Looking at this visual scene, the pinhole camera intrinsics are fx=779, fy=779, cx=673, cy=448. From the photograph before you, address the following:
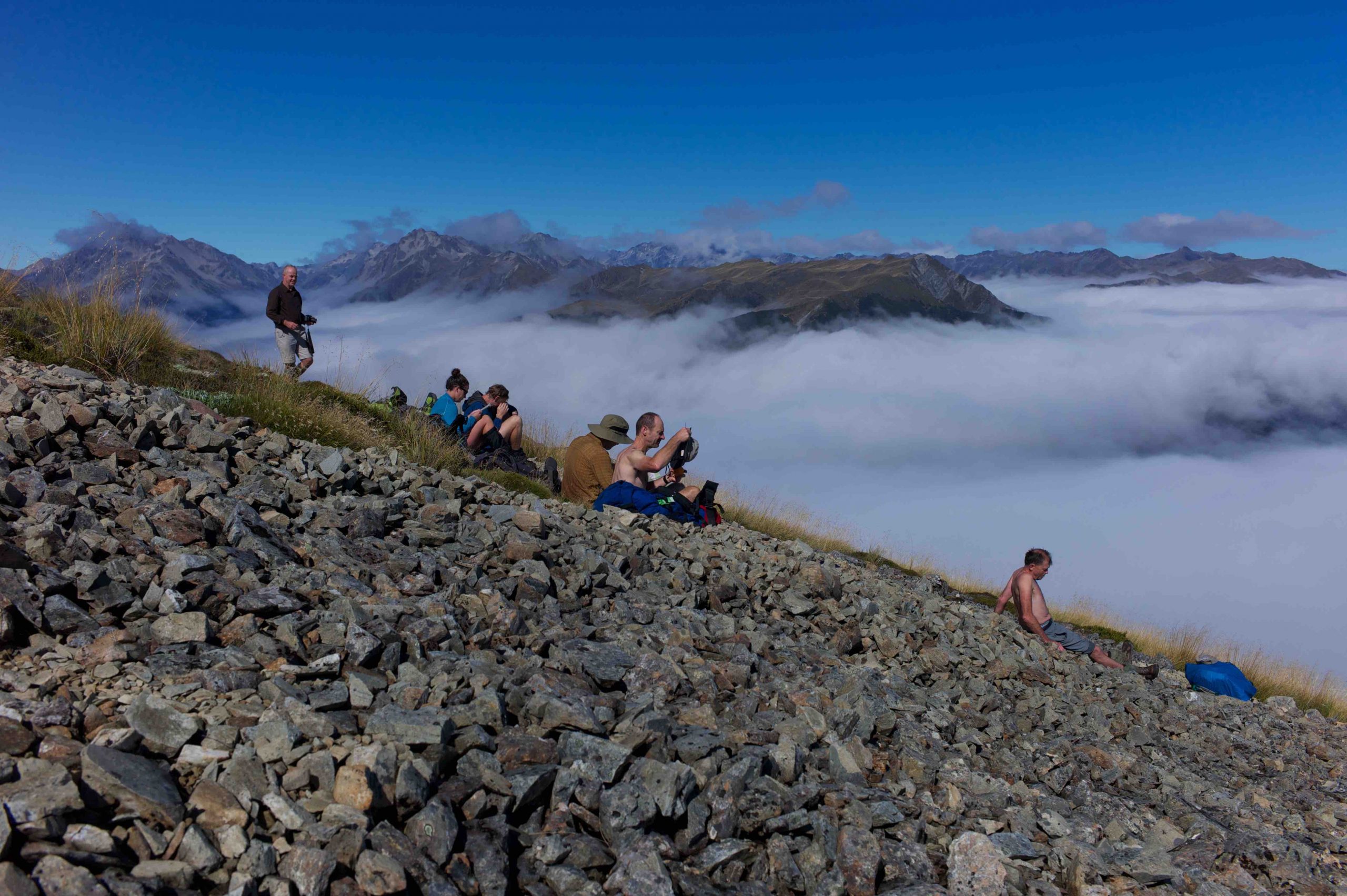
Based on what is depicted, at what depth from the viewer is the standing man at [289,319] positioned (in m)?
14.0

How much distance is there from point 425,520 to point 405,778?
12.8 feet

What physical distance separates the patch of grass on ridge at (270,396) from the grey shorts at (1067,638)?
4216 mm

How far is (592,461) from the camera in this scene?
429 inches

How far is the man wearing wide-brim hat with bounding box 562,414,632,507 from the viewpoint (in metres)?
10.8

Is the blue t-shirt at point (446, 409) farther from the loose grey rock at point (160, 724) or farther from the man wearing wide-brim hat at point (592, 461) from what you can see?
the loose grey rock at point (160, 724)

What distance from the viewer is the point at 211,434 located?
7012 mm

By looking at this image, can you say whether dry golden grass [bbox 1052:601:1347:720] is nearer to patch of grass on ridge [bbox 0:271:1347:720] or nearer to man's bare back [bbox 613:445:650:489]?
patch of grass on ridge [bbox 0:271:1347:720]

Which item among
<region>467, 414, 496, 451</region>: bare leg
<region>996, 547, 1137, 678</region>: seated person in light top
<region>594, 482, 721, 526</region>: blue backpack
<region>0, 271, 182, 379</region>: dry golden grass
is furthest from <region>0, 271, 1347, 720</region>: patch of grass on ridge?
<region>996, 547, 1137, 678</region>: seated person in light top

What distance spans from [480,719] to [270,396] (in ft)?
27.4

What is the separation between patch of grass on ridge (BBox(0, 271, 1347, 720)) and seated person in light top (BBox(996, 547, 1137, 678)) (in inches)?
162

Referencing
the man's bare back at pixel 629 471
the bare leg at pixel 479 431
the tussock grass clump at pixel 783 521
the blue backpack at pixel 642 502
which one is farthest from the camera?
the tussock grass clump at pixel 783 521

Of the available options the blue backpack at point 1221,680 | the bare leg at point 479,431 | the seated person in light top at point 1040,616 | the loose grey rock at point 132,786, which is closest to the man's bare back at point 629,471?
the bare leg at point 479,431

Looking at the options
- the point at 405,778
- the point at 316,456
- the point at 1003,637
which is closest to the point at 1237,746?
the point at 1003,637

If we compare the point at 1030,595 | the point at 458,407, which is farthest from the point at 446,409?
the point at 1030,595
